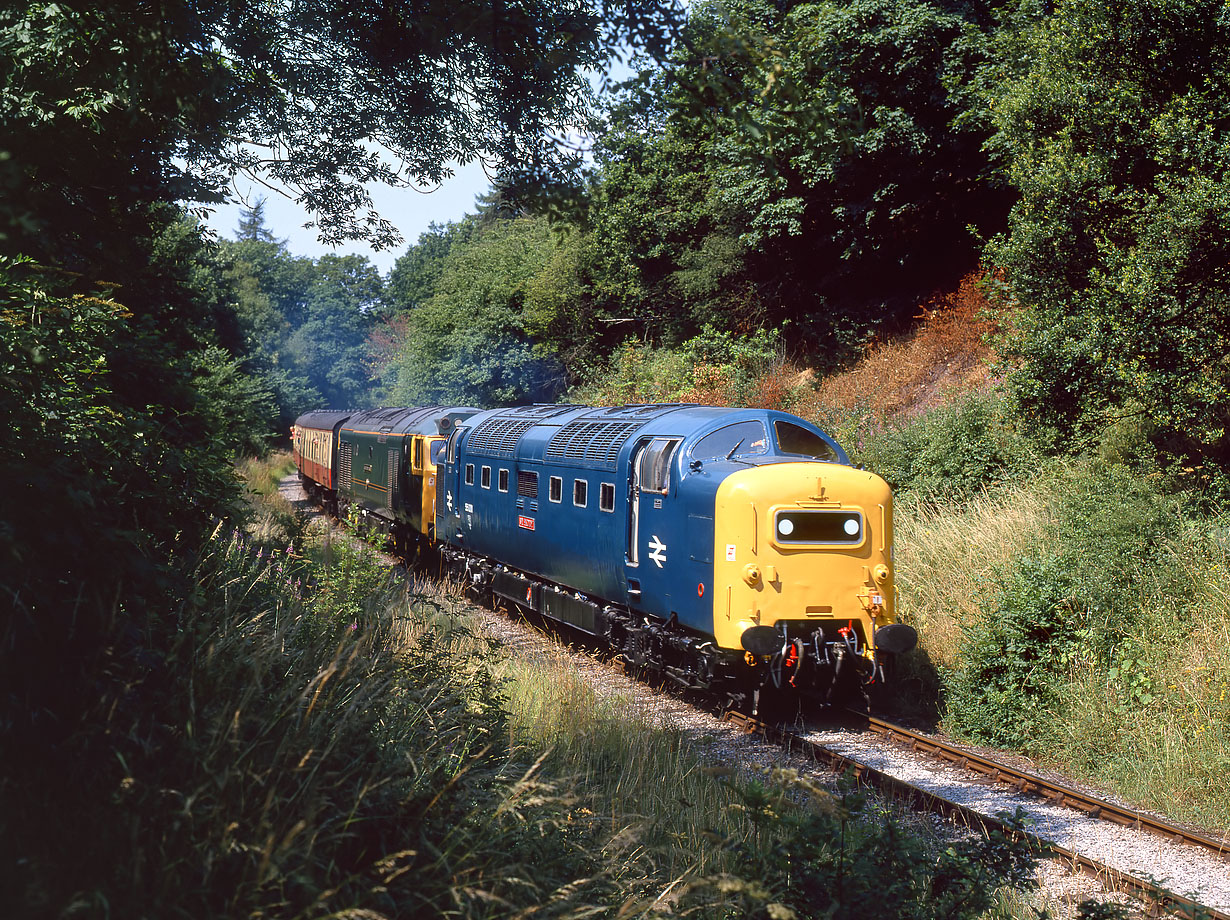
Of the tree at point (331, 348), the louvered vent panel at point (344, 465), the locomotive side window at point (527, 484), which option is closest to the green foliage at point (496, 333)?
the louvered vent panel at point (344, 465)

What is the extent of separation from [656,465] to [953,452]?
23.9 feet

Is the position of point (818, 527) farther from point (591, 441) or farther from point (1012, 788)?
point (591, 441)

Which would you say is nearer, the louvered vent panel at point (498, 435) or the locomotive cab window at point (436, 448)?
the louvered vent panel at point (498, 435)

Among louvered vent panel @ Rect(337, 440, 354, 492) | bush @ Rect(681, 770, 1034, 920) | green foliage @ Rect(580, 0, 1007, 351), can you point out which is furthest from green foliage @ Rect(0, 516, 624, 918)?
louvered vent panel @ Rect(337, 440, 354, 492)

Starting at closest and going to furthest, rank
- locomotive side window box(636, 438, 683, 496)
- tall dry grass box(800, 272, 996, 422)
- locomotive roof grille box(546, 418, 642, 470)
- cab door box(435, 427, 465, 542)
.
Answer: locomotive side window box(636, 438, 683, 496) < locomotive roof grille box(546, 418, 642, 470) < cab door box(435, 427, 465, 542) < tall dry grass box(800, 272, 996, 422)

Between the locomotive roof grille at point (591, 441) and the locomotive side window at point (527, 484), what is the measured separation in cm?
59

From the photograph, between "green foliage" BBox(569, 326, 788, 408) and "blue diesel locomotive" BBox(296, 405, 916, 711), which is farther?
"green foliage" BBox(569, 326, 788, 408)

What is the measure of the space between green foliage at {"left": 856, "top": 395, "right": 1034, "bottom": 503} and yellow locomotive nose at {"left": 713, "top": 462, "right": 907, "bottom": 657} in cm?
559

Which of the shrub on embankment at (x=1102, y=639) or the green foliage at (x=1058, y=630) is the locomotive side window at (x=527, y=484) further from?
the green foliage at (x=1058, y=630)

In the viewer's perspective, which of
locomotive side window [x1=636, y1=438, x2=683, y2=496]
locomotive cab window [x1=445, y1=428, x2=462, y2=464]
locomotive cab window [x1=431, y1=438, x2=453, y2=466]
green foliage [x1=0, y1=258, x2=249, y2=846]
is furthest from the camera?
locomotive cab window [x1=431, y1=438, x2=453, y2=466]

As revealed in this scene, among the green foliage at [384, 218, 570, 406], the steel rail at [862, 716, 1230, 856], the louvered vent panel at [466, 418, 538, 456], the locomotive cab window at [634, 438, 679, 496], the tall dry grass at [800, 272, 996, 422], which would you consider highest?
the green foliage at [384, 218, 570, 406]

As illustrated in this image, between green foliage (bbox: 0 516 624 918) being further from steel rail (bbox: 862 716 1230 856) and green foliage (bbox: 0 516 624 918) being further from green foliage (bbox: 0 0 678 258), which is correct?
steel rail (bbox: 862 716 1230 856)

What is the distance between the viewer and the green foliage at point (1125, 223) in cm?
1030

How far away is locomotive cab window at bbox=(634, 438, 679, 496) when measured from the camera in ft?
32.5
